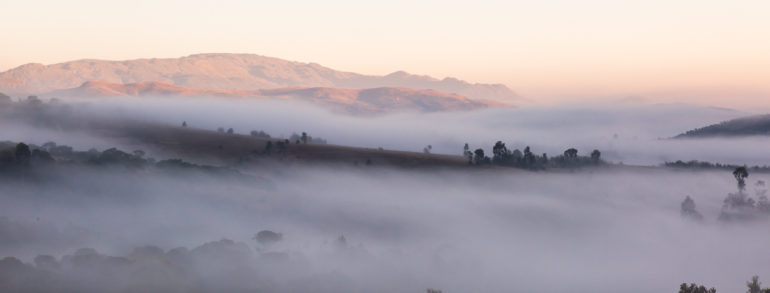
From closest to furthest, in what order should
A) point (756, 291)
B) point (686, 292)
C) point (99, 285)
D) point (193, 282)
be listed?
point (686, 292) < point (756, 291) < point (99, 285) < point (193, 282)

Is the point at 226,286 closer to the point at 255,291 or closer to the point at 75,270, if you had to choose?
the point at 255,291

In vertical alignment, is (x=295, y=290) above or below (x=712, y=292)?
below

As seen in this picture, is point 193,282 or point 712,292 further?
point 193,282

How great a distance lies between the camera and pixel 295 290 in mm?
196250

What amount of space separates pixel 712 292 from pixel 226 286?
114m

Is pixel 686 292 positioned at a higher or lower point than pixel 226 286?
higher

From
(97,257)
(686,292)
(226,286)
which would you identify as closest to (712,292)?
(686,292)

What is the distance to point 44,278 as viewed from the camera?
568 ft

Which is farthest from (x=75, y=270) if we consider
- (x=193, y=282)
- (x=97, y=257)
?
(x=193, y=282)

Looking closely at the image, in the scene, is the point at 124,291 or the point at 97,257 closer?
the point at 124,291

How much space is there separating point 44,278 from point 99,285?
11.8 metres

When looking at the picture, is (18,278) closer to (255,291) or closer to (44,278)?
(44,278)

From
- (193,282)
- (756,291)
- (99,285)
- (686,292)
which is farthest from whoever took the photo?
(193,282)

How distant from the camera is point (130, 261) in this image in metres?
194
